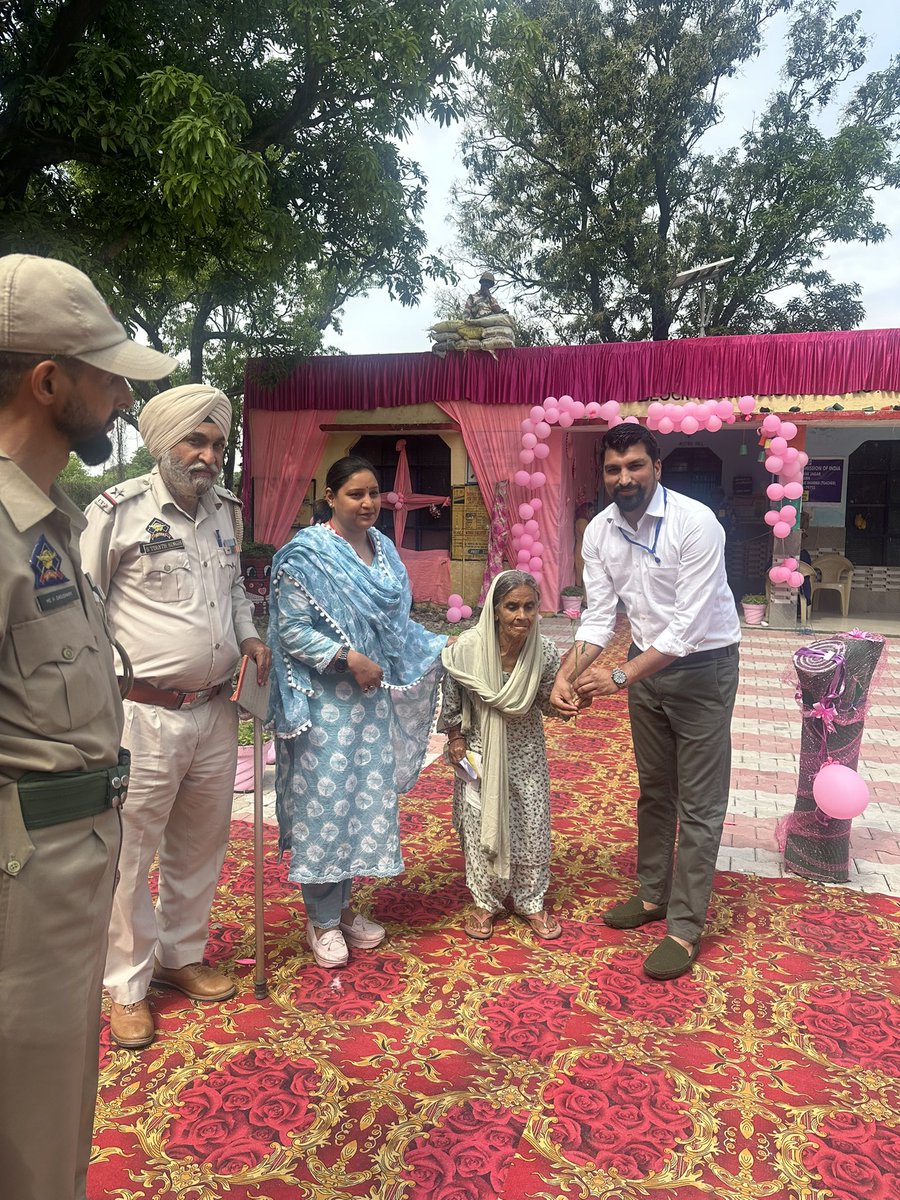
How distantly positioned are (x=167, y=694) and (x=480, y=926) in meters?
1.46

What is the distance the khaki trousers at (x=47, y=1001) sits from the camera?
1.28m

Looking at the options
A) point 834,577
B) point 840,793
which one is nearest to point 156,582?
point 840,793

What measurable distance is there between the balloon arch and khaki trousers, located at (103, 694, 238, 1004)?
788 cm

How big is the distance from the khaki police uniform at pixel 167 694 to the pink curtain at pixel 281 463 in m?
9.69

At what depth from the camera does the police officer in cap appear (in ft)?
4.21

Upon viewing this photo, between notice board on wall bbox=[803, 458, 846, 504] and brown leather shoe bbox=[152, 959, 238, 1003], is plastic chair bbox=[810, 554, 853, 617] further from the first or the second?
brown leather shoe bbox=[152, 959, 238, 1003]

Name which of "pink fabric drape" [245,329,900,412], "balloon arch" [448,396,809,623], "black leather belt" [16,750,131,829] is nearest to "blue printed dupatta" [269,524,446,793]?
"black leather belt" [16,750,131,829]

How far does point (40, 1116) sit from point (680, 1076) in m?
1.70

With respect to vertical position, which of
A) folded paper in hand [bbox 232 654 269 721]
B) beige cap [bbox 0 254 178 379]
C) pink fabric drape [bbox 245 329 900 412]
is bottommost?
folded paper in hand [bbox 232 654 269 721]

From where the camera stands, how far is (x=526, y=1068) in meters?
2.37

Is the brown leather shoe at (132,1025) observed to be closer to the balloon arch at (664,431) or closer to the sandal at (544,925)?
the sandal at (544,925)

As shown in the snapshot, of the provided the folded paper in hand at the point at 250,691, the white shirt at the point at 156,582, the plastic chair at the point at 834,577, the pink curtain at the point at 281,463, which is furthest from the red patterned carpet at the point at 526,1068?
the pink curtain at the point at 281,463

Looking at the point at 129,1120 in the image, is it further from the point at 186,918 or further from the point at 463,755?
the point at 463,755

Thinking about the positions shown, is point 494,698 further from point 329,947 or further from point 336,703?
point 329,947
